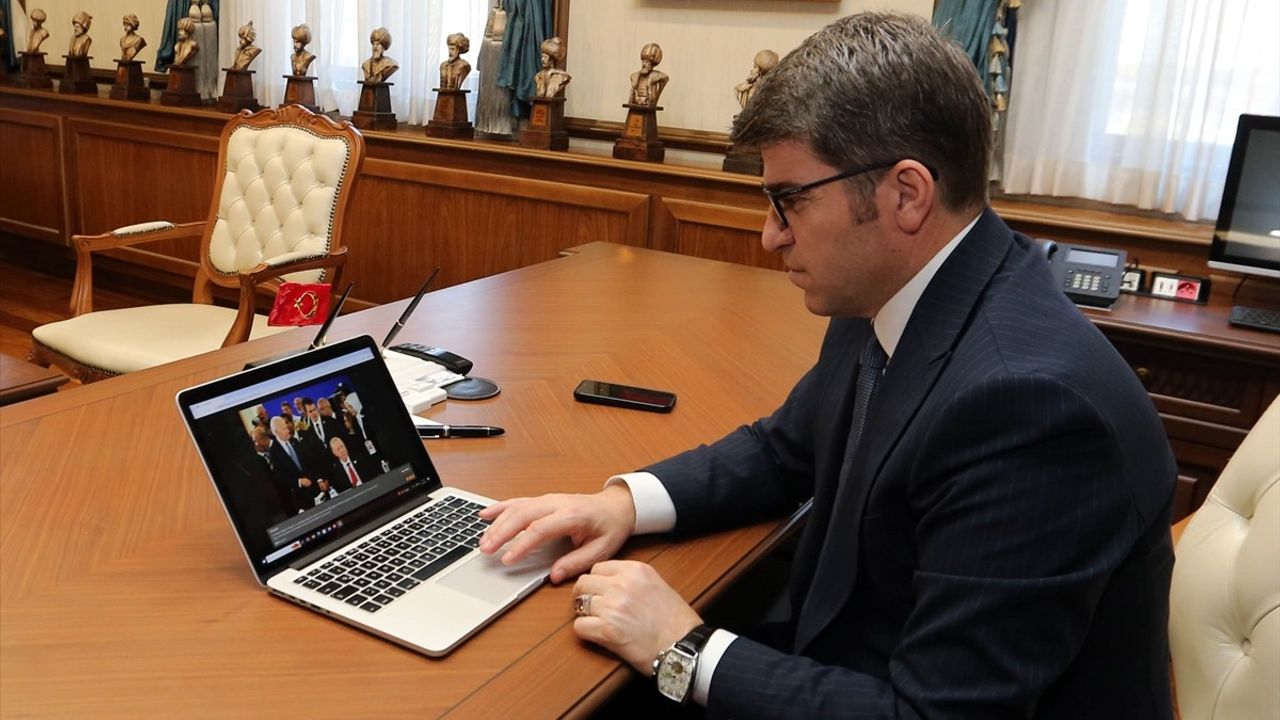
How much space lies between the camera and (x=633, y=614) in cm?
101

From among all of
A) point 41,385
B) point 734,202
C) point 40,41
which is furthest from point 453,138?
point 40,41

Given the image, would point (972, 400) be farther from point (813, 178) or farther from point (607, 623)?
point (607, 623)

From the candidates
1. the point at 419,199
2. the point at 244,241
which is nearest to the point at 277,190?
the point at 244,241

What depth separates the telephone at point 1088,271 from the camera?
2650 mm

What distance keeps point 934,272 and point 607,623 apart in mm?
496

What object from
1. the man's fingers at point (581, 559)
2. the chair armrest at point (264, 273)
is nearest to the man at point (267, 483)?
the man's fingers at point (581, 559)

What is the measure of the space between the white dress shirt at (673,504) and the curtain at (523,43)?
10.1 ft

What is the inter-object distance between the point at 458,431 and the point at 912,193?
30.1 inches

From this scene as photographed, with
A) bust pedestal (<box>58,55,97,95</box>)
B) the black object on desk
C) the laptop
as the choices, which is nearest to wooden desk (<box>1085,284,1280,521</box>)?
the black object on desk

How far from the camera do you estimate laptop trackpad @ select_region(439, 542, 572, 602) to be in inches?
41.8

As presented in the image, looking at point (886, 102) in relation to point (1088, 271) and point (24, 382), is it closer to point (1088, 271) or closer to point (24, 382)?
point (24, 382)

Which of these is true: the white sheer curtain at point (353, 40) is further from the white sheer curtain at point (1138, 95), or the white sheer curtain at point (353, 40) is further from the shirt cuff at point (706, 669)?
the shirt cuff at point (706, 669)

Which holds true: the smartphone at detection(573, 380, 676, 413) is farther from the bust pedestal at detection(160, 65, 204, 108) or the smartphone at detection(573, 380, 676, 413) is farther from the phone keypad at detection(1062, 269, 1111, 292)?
the bust pedestal at detection(160, 65, 204, 108)

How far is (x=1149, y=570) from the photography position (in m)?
0.98
